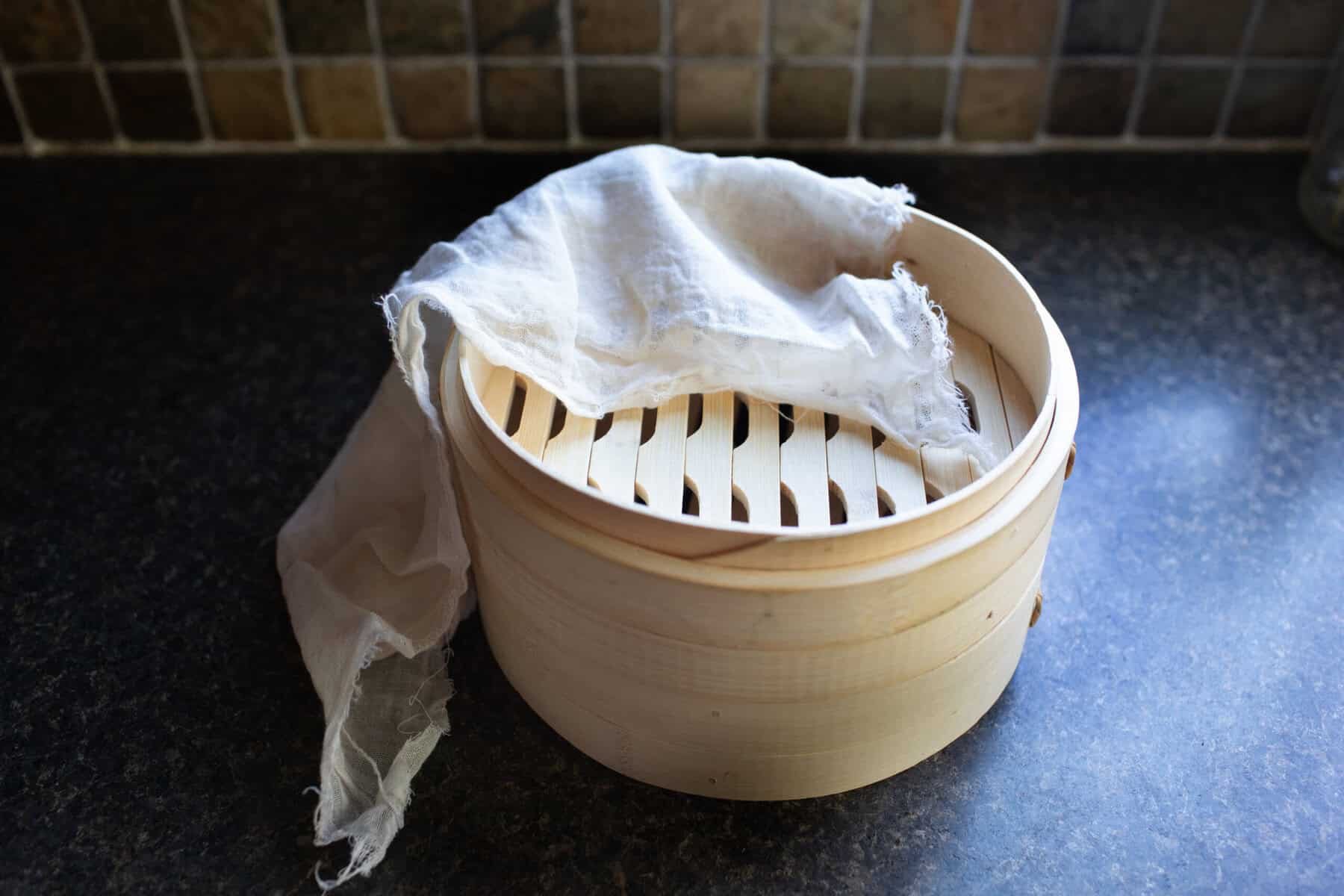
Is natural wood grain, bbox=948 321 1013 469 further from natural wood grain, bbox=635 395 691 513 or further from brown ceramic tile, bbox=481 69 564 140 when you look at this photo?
brown ceramic tile, bbox=481 69 564 140

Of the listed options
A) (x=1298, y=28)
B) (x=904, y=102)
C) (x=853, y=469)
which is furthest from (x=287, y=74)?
(x=1298, y=28)

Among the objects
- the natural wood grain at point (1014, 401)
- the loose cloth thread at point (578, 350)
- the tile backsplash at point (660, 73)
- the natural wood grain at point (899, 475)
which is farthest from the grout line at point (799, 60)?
the natural wood grain at point (899, 475)

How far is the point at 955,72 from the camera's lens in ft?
4.95

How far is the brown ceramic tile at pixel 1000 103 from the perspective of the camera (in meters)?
1.51

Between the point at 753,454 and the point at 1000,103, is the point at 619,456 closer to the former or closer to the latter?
the point at 753,454

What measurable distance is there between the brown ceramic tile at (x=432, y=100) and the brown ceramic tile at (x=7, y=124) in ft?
1.71

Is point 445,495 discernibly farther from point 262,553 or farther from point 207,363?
point 207,363

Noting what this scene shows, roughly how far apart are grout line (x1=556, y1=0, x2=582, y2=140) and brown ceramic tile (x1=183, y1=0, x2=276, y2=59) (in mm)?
292

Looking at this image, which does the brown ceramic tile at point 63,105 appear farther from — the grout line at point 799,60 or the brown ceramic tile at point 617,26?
the brown ceramic tile at point 617,26

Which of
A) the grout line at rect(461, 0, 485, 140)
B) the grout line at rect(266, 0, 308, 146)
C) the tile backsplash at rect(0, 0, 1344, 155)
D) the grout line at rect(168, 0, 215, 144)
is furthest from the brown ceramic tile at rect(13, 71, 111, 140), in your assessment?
the grout line at rect(461, 0, 485, 140)

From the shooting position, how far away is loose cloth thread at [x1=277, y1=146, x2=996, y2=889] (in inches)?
34.5

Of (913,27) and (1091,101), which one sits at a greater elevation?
(913,27)

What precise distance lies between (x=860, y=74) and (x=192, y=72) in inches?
34.2

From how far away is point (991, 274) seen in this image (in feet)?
3.16
